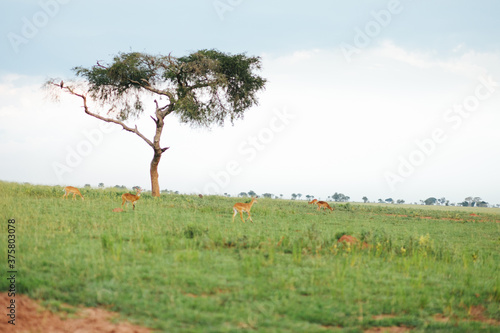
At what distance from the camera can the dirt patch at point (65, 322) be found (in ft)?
19.5

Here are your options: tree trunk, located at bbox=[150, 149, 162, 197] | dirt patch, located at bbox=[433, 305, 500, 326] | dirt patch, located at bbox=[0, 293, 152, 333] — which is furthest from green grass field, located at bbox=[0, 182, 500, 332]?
tree trunk, located at bbox=[150, 149, 162, 197]

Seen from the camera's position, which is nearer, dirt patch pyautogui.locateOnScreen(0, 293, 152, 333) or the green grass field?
dirt patch pyautogui.locateOnScreen(0, 293, 152, 333)

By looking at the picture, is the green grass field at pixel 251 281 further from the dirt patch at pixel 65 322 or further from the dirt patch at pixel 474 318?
the dirt patch at pixel 65 322

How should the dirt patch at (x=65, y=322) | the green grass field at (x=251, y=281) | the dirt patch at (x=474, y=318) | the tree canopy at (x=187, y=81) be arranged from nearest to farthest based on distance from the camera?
the dirt patch at (x=65, y=322) → the green grass field at (x=251, y=281) → the dirt patch at (x=474, y=318) → the tree canopy at (x=187, y=81)

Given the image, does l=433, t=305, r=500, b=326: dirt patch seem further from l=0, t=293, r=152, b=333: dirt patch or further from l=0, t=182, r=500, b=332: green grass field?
l=0, t=293, r=152, b=333: dirt patch

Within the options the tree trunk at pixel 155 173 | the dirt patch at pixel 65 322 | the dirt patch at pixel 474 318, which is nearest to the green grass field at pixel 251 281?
the dirt patch at pixel 474 318

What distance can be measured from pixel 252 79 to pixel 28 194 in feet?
63.2

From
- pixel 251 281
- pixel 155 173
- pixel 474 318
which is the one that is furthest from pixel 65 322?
pixel 155 173

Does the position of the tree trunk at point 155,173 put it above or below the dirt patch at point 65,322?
above

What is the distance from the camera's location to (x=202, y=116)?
3441 cm

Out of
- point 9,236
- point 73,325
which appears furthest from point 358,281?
point 9,236

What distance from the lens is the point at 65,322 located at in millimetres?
A: 6180

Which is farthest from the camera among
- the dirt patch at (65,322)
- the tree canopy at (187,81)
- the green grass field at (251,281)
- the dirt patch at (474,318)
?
the tree canopy at (187,81)

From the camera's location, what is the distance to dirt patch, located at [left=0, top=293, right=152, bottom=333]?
5.96 meters
